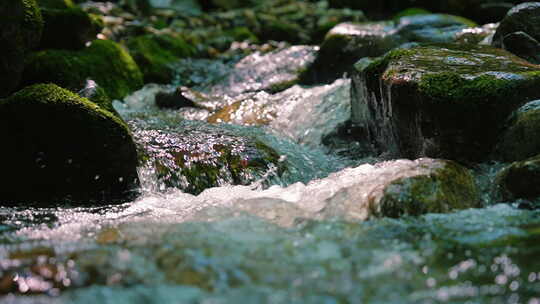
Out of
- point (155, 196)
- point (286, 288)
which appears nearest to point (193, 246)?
point (286, 288)

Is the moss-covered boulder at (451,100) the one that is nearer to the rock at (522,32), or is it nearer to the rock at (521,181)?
the rock at (521,181)

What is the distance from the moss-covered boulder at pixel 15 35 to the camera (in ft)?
17.4

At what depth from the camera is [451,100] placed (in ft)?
16.2

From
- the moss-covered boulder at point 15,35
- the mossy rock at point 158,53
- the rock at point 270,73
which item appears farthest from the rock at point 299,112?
the moss-covered boulder at point 15,35

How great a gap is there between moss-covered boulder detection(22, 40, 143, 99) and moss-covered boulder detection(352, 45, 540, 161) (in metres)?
3.98

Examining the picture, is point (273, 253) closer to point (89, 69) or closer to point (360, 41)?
point (89, 69)

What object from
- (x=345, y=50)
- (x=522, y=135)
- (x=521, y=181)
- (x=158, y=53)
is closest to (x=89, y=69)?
(x=158, y=53)

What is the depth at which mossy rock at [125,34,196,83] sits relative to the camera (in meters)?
11.6

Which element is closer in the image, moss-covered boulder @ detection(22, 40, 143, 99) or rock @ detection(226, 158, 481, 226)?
rock @ detection(226, 158, 481, 226)

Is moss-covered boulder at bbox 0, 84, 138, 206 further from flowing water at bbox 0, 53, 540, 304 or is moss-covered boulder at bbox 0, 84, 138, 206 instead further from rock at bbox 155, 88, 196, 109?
rock at bbox 155, 88, 196, 109

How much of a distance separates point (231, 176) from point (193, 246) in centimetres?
239

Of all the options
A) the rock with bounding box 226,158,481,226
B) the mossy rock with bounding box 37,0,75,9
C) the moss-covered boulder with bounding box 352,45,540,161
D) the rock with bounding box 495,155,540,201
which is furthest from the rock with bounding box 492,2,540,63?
the mossy rock with bounding box 37,0,75,9

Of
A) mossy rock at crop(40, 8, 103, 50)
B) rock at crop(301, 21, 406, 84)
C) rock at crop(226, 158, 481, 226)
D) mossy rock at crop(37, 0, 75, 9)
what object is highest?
mossy rock at crop(37, 0, 75, 9)

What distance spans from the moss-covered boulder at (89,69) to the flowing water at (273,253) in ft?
10.8
